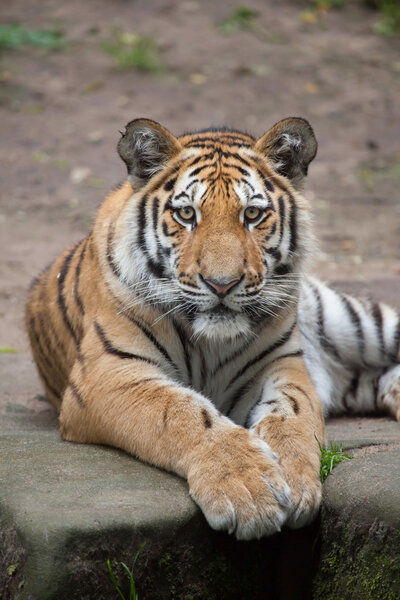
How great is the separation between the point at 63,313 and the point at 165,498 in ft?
4.62

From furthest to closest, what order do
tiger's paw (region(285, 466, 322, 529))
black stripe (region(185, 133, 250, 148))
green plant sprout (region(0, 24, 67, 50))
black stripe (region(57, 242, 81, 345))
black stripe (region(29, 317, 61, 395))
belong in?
green plant sprout (region(0, 24, 67, 50)) → black stripe (region(29, 317, 61, 395)) → black stripe (region(57, 242, 81, 345)) → black stripe (region(185, 133, 250, 148)) → tiger's paw (region(285, 466, 322, 529))

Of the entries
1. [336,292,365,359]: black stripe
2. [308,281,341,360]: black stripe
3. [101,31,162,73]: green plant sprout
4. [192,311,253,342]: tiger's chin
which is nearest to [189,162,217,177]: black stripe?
[192,311,253,342]: tiger's chin

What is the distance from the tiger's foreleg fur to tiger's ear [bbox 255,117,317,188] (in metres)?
0.98

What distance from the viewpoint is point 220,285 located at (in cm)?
295

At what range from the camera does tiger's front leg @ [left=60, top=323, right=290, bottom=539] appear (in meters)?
2.55

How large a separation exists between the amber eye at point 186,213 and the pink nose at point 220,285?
327 mm

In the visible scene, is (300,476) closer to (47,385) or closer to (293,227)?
(293,227)

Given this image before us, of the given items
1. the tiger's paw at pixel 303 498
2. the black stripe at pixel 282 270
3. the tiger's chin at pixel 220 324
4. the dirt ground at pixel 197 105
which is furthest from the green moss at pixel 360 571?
the dirt ground at pixel 197 105

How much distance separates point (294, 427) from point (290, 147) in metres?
1.13

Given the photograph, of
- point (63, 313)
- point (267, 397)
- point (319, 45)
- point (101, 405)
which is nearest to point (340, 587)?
point (267, 397)

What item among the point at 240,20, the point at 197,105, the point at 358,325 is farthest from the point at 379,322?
the point at 240,20

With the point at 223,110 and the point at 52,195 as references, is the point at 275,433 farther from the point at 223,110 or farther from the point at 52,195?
the point at 223,110

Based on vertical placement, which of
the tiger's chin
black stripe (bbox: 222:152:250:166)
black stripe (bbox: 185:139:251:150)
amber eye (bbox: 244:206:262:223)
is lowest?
the tiger's chin

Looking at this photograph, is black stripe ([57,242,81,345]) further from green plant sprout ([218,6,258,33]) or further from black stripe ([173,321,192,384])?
green plant sprout ([218,6,258,33])
